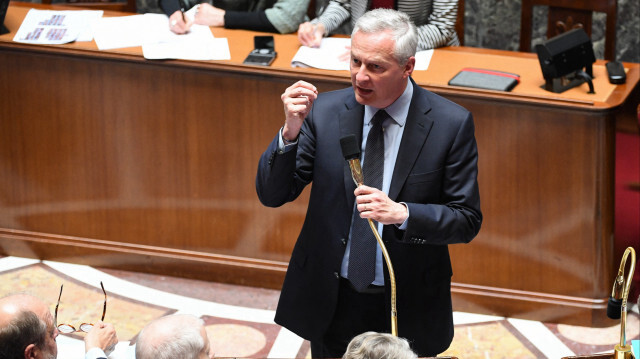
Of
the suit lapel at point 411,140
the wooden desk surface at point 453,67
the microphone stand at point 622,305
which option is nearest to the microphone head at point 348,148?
the suit lapel at point 411,140

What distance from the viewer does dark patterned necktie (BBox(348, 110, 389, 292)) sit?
2.70m

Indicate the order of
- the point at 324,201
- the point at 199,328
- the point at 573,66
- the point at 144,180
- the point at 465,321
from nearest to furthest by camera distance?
the point at 199,328, the point at 324,201, the point at 573,66, the point at 465,321, the point at 144,180

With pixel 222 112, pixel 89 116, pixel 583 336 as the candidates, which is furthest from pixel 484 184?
pixel 89 116

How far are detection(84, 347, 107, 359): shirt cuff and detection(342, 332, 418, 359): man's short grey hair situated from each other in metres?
0.76

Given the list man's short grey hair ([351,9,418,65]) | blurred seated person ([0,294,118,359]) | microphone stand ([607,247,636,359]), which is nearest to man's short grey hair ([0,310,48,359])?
blurred seated person ([0,294,118,359])

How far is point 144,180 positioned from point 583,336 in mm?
2147

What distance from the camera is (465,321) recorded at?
434 centimetres

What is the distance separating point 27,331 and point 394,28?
125 centimetres

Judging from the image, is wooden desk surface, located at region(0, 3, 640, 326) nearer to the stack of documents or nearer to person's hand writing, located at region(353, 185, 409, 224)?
the stack of documents

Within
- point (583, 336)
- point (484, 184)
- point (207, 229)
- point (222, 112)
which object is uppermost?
point (222, 112)

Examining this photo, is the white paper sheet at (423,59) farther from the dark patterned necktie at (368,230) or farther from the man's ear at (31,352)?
the man's ear at (31,352)

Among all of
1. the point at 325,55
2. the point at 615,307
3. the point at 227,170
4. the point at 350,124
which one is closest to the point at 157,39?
the point at 227,170

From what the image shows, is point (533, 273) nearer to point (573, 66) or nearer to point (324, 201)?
point (573, 66)

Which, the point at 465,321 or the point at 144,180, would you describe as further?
the point at 144,180
